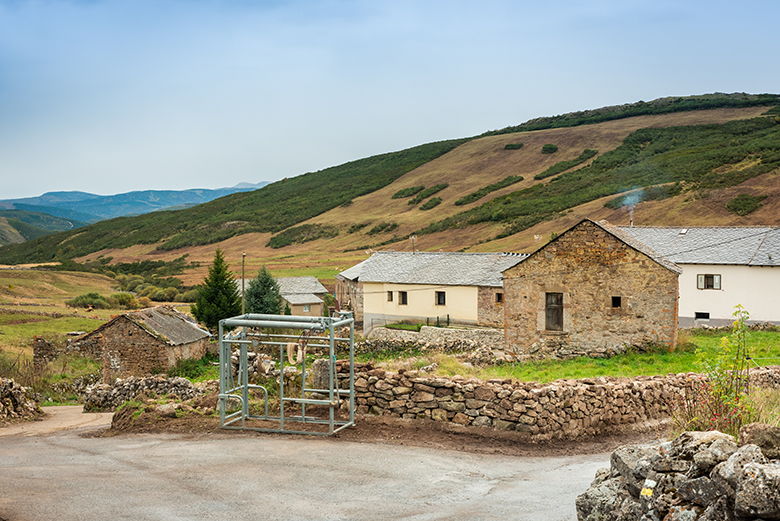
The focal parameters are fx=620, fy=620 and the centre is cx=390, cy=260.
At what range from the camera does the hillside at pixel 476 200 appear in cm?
8688

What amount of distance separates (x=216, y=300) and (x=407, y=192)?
104524 mm

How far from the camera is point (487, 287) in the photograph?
4178 centimetres

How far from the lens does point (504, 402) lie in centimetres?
1153

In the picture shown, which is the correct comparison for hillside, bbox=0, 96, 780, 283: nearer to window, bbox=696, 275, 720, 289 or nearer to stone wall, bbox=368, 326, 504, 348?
window, bbox=696, 275, 720, 289

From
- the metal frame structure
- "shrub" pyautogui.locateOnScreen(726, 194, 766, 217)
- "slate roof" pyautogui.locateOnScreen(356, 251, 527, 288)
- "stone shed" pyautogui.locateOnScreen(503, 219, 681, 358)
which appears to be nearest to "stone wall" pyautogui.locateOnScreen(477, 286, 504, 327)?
"slate roof" pyautogui.locateOnScreen(356, 251, 527, 288)

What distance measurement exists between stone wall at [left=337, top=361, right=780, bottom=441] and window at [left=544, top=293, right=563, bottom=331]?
10826mm

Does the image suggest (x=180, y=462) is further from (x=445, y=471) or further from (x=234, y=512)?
(x=445, y=471)

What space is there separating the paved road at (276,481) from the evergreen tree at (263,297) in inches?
1501

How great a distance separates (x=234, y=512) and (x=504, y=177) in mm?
133694

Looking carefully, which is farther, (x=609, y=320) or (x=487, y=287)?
(x=487, y=287)

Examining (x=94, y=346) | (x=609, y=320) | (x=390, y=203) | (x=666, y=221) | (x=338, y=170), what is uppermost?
(x=338, y=170)

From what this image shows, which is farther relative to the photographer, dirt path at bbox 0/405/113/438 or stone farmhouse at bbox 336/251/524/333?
stone farmhouse at bbox 336/251/524/333

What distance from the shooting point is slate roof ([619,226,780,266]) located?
35625 millimetres

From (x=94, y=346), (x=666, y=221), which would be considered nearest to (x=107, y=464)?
(x=94, y=346)
